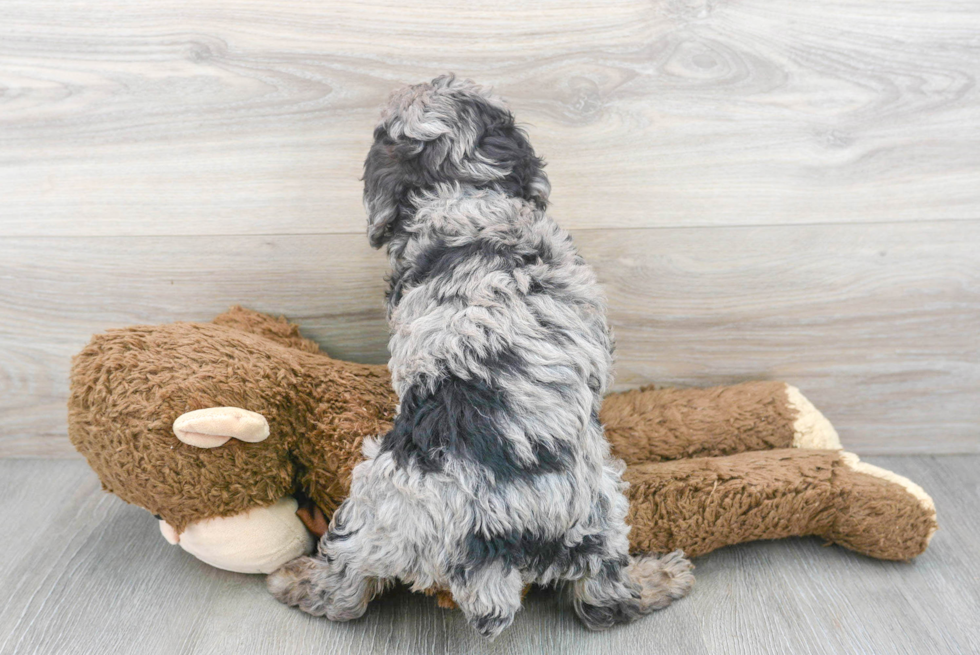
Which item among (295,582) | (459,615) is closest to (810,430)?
(459,615)

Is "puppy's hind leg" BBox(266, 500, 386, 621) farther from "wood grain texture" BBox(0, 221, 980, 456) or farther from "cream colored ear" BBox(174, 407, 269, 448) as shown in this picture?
"wood grain texture" BBox(0, 221, 980, 456)

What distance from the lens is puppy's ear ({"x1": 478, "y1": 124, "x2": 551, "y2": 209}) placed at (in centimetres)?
139

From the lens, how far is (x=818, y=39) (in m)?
1.65

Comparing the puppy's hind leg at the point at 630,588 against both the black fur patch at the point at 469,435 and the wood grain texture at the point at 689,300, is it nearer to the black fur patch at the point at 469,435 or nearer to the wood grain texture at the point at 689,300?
the black fur patch at the point at 469,435

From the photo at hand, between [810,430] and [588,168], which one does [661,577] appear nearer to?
[810,430]

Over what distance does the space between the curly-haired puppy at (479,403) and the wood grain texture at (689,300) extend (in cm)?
43

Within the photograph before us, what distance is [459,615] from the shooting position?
1455mm

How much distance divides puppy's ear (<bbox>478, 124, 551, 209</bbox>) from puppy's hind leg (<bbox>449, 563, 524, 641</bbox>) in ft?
2.27

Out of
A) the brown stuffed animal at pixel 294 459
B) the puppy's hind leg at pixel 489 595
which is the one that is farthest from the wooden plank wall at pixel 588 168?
the puppy's hind leg at pixel 489 595

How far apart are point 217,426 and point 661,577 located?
907mm

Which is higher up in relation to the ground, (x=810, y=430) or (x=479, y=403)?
(x=479, y=403)

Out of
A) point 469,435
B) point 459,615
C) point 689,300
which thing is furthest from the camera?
point 689,300

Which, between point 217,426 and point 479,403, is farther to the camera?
point 217,426

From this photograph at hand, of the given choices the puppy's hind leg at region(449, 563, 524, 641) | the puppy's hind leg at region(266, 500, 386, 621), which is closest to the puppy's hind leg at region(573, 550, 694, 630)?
the puppy's hind leg at region(449, 563, 524, 641)
